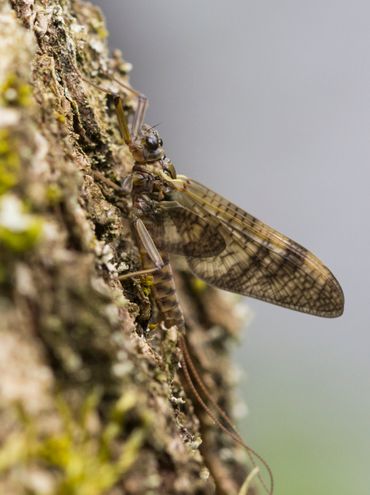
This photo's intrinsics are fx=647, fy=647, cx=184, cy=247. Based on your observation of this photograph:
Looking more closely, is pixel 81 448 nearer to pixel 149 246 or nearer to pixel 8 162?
pixel 8 162

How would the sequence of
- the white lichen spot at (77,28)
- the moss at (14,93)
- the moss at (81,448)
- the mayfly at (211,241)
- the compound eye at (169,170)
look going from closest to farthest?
the moss at (81,448) → the moss at (14,93) → the white lichen spot at (77,28) → the mayfly at (211,241) → the compound eye at (169,170)

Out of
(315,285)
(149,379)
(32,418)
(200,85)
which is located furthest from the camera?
(200,85)

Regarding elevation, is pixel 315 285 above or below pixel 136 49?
above

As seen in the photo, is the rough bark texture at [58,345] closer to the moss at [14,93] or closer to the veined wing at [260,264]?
the moss at [14,93]

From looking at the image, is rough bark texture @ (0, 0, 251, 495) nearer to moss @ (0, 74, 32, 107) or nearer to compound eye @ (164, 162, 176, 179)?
moss @ (0, 74, 32, 107)

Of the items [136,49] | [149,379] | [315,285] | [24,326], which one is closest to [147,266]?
[315,285]

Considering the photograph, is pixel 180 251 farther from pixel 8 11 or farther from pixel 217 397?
pixel 8 11

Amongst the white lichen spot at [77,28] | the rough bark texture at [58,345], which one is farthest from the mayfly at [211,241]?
the rough bark texture at [58,345]
